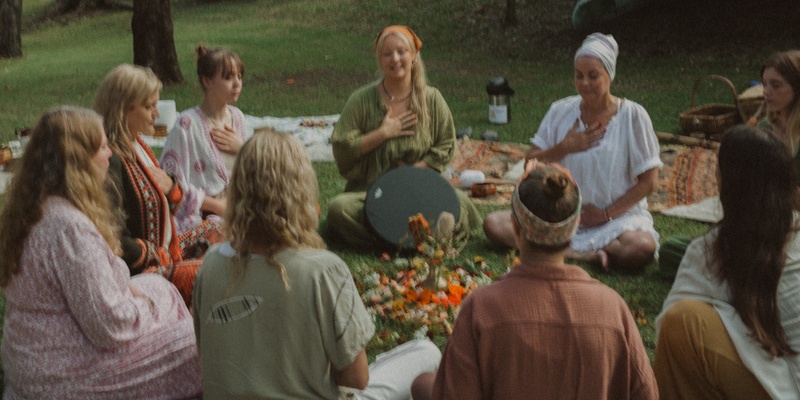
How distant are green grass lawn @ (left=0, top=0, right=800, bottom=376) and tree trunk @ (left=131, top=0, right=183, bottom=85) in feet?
1.23

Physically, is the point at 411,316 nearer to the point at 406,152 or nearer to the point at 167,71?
the point at 406,152

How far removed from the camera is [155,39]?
14602 millimetres

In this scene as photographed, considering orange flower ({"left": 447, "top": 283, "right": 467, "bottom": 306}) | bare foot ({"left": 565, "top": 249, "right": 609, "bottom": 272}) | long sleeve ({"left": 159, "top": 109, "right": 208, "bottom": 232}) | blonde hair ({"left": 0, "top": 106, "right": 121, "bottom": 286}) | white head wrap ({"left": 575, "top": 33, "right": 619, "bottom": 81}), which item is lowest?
bare foot ({"left": 565, "top": 249, "right": 609, "bottom": 272})

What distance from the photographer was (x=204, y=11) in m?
24.3

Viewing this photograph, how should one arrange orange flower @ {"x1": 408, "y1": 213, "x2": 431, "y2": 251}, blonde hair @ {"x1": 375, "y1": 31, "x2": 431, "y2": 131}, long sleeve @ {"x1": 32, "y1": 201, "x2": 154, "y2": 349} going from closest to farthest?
1. long sleeve @ {"x1": 32, "y1": 201, "x2": 154, "y2": 349}
2. orange flower @ {"x1": 408, "y1": 213, "x2": 431, "y2": 251}
3. blonde hair @ {"x1": 375, "y1": 31, "x2": 431, "y2": 131}

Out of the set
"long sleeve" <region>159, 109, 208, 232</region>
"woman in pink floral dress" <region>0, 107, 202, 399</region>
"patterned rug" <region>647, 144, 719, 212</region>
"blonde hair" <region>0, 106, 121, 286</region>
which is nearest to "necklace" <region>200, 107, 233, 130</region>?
"long sleeve" <region>159, 109, 208, 232</region>

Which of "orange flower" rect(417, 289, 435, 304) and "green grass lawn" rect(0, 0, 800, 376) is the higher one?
"orange flower" rect(417, 289, 435, 304)

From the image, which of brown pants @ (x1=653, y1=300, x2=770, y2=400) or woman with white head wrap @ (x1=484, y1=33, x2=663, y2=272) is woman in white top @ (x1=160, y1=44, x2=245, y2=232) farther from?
brown pants @ (x1=653, y1=300, x2=770, y2=400)

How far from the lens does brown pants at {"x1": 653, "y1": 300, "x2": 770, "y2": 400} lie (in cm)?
367

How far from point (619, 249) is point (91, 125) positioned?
11.1 feet

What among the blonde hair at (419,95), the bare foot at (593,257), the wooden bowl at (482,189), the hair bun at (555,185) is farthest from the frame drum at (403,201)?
the hair bun at (555,185)

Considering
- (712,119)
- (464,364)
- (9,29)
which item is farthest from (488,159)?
(9,29)

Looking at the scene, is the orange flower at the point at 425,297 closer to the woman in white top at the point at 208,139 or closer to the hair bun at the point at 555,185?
the woman in white top at the point at 208,139

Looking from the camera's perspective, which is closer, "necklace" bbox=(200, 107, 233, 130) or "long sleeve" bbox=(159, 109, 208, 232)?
"long sleeve" bbox=(159, 109, 208, 232)
